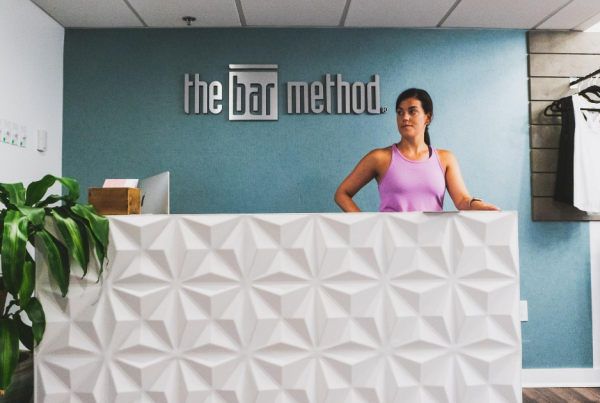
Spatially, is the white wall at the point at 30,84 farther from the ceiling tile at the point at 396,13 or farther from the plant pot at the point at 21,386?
the ceiling tile at the point at 396,13

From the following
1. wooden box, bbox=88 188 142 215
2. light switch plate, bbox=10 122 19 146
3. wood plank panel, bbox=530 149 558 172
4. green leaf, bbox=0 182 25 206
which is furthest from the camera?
wood plank panel, bbox=530 149 558 172

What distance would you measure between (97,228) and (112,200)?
23 cm

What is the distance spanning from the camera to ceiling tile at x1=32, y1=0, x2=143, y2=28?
2.99m

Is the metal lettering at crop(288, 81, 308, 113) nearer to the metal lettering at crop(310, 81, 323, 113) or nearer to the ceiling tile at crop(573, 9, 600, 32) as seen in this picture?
the metal lettering at crop(310, 81, 323, 113)

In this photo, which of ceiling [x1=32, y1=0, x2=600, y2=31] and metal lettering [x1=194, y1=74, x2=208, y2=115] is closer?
ceiling [x1=32, y1=0, x2=600, y2=31]

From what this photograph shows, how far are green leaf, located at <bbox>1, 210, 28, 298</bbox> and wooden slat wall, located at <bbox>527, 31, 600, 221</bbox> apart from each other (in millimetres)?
3256

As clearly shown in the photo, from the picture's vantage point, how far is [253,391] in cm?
187

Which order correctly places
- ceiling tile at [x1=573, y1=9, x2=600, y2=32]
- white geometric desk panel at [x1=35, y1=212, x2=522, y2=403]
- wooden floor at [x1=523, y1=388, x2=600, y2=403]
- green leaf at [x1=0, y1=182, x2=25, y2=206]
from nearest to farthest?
green leaf at [x1=0, y1=182, x2=25, y2=206]
white geometric desk panel at [x1=35, y1=212, x2=522, y2=403]
wooden floor at [x1=523, y1=388, x2=600, y2=403]
ceiling tile at [x1=573, y1=9, x2=600, y2=32]

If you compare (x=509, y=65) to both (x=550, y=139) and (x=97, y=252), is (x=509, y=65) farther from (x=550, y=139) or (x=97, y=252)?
(x=97, y=252)

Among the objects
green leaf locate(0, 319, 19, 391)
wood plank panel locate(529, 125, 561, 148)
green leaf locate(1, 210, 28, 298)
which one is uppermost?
wood plank panel locate(529, 125, 561, 148)

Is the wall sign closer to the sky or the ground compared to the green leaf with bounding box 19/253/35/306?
closer to the sky

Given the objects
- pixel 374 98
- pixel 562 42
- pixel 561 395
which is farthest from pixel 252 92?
pixel 561 395

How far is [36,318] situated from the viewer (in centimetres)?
183

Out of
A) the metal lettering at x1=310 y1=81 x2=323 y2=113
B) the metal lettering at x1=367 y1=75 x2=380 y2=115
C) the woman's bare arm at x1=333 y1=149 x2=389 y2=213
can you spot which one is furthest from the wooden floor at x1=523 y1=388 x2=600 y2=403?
the metal lettering at x1=310 y1=81 x2=323 y2=113
